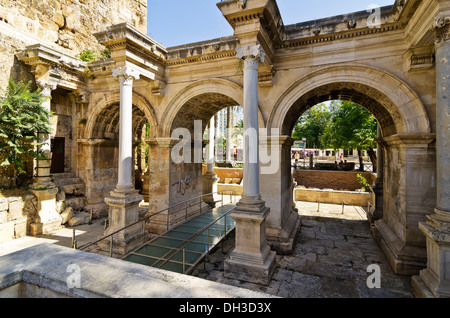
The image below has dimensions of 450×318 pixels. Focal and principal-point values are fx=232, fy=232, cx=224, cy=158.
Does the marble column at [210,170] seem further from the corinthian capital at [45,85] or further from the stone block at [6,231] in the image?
the stone block at [6,231]

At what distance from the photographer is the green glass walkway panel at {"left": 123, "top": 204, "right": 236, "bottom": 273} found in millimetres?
5840

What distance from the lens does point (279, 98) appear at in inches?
277

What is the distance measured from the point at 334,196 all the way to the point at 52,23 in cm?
1579

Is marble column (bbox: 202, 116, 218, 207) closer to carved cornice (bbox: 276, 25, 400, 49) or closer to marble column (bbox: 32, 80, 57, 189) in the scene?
carved cornice (bbox: 276, 25, 400, 49)

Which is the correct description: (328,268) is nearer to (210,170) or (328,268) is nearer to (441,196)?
(441,196)

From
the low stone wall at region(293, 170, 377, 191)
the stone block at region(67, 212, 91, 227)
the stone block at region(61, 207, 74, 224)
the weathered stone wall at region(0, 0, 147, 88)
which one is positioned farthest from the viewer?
the low stone wall at region(293, 170, 377, 191)

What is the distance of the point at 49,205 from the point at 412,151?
38.7 ft

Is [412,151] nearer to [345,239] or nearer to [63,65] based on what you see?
[345,239]

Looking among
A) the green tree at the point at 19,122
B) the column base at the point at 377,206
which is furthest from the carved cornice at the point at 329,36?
the green tree at the point at 19,122

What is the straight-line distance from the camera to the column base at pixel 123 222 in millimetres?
6723

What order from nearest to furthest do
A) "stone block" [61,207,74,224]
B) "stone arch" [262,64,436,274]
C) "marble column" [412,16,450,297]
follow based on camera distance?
1. "marble column" [412,16,450,297]
2. "stone arch" [262,64,436,274]
3. "stone block" [61,207,74,224]

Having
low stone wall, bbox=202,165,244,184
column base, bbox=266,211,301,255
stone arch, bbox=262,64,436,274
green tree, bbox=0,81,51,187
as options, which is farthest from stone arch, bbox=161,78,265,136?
low stone wall, bbox=202,165,244,184

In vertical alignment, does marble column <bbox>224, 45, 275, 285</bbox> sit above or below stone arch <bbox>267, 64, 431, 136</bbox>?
below

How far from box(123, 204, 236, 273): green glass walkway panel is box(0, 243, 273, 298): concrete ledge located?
10.2ft
